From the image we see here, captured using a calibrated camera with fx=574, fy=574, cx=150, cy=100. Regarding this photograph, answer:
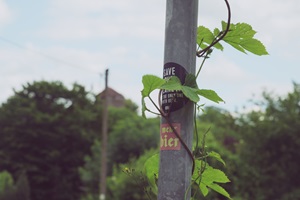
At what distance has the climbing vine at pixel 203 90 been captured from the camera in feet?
5.24

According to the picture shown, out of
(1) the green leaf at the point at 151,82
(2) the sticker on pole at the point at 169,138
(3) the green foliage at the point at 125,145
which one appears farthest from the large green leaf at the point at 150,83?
(3) the green foliage at the point at 125,145

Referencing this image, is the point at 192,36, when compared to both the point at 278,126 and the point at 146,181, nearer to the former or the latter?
the point at 146,181

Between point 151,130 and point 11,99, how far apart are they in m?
14.9

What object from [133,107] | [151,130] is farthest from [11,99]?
[133,107]

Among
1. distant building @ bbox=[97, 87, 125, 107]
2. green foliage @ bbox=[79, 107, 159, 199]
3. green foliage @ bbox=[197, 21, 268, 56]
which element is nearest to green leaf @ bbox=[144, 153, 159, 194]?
green foliage @ bbox=[197, 21, 268, 56]

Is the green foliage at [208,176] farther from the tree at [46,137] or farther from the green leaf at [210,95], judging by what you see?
the tree at [46,137]

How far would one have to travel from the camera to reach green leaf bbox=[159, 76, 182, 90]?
1.57 meters

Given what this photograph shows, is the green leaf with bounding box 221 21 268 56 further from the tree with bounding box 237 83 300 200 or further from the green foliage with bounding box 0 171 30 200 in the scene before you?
the green foliage with bounding box 0 171 30 200

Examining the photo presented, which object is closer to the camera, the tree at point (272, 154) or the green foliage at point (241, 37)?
the green foliage at point (241, 37)

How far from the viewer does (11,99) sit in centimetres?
3981

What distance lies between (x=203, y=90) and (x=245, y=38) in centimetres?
28

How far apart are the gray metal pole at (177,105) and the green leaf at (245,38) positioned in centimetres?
18

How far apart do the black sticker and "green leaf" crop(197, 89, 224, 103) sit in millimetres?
49

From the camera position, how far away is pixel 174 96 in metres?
1.62
